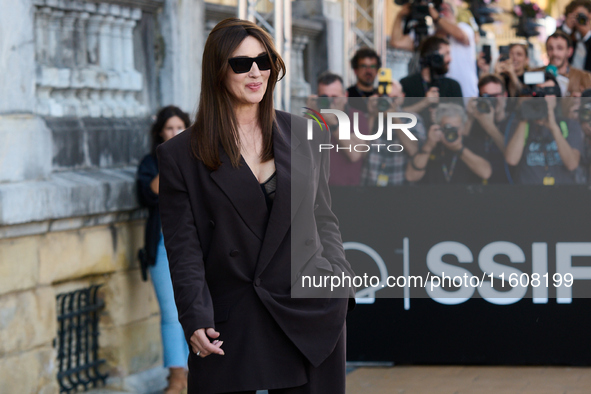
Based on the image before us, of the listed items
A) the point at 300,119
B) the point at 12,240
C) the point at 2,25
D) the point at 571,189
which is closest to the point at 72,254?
the point at 12,240

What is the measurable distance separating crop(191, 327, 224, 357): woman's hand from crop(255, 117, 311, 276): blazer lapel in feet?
0.78

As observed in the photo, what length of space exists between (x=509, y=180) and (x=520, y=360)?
1140 millimetres

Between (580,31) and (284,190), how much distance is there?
6.58 meters

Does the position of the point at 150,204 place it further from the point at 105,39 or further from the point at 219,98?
the point at 219,98

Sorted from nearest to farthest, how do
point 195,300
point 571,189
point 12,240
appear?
point 195,300, point 12,240, point 571,189

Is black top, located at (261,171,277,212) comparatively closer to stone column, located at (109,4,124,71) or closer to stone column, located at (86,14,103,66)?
stone column, located at (86,14,103,66)

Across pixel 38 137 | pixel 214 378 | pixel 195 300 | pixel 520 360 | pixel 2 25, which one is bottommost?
pixel 520 360

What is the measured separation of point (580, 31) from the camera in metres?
8.84

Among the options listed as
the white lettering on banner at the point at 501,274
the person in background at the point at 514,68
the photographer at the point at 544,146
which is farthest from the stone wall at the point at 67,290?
the person in background at the point at 514,68

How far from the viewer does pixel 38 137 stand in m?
5.21

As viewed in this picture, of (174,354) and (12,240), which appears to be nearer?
(12,240)

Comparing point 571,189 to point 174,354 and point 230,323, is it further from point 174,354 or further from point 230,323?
point 230,323

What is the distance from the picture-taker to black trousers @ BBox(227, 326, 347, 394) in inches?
121

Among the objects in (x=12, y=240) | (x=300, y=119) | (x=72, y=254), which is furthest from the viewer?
(x=72, y=254)
